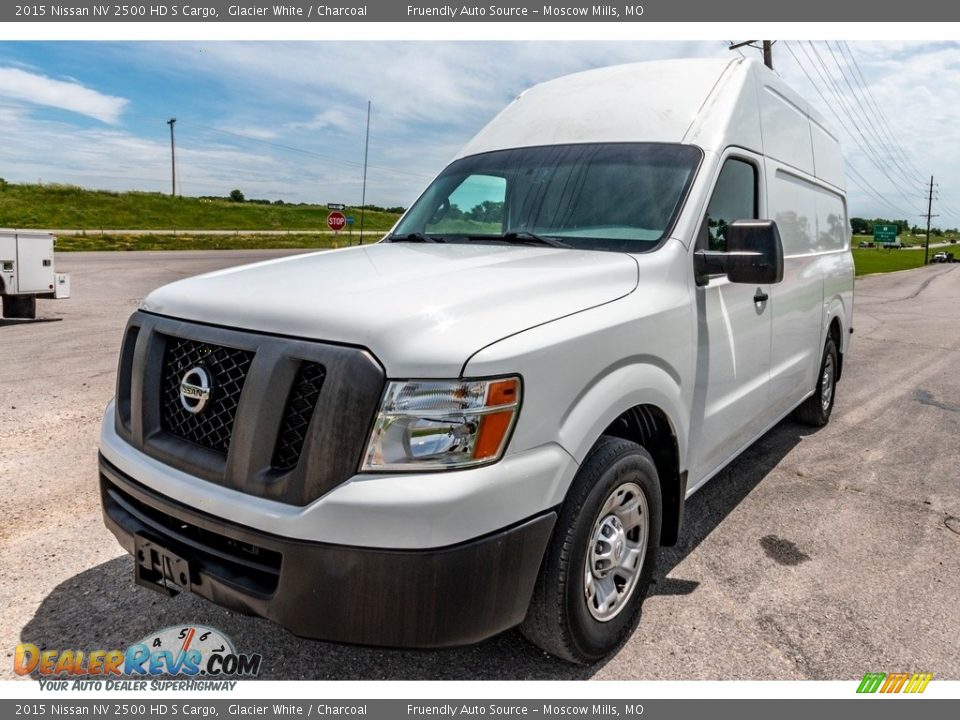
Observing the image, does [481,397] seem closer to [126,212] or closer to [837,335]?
[837,335]

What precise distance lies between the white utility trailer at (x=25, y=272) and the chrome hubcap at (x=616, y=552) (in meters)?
10.2

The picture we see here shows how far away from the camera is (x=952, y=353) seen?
33.7ft

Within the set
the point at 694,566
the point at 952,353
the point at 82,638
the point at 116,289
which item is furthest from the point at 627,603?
the point at 116,289

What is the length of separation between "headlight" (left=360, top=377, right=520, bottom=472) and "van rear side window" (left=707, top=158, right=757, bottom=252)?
1778 millimetres

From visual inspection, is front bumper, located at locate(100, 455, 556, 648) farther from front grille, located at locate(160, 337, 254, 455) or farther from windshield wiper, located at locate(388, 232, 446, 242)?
windshield wiper, located at locate(388, 232, 446, 242)

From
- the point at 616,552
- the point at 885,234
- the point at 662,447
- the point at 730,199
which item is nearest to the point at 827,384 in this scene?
the point at 730,199

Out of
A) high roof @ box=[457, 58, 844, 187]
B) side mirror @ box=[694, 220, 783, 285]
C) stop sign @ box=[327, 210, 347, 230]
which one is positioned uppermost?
stop sign @ box=[327, 210, 347, 230]

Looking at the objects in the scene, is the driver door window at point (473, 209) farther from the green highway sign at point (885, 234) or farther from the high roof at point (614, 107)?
the green highway sign at point (885, 234)

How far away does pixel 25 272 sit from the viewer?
10.3 metres

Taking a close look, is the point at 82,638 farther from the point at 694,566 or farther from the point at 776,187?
the point at 776,187

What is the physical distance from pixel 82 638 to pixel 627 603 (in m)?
2.16

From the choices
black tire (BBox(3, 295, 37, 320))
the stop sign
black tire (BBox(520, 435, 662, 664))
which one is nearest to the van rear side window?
black tire (BBox(520, 435, 662, 664))

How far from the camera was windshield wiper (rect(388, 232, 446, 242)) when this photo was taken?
147 inches

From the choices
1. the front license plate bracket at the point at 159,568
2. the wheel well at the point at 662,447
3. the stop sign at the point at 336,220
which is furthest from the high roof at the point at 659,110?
the stop sign at the point at 336,220
